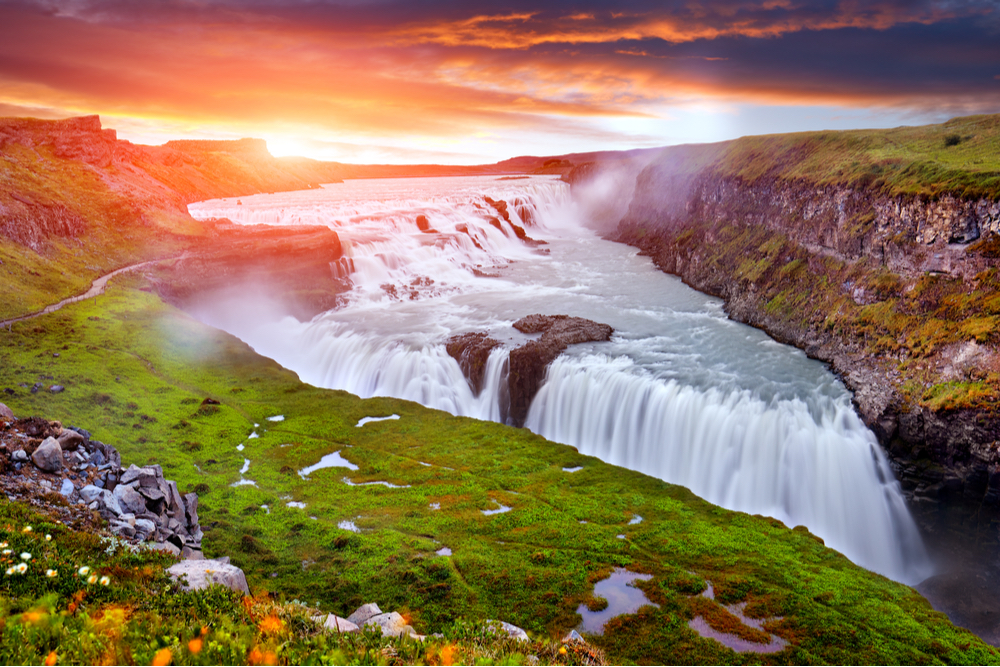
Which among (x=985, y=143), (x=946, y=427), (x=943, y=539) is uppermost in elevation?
(x=985, y=143)

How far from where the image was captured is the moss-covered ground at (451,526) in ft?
49.9

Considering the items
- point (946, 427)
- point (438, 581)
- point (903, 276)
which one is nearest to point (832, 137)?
point (903, 276)

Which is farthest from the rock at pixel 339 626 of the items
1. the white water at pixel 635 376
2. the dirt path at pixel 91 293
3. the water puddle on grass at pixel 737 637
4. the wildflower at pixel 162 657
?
the dirt path at pixel 91 293

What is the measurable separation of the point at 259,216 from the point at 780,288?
2973 inches

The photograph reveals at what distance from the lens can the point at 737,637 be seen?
1476 centimetres

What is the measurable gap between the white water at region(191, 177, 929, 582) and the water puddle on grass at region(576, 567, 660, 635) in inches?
444

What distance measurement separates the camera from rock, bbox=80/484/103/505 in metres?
14.8

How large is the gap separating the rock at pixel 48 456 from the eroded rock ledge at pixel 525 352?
23.4 m

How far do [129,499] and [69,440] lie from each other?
3.29m

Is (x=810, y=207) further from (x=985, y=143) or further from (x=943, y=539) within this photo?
(x=943, y=539)

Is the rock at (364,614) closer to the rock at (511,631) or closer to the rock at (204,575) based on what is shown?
the rock at (204,575)

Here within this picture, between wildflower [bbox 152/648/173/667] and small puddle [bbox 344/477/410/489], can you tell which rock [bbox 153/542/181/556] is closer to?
wildflower [bbox 152/648/173/667]

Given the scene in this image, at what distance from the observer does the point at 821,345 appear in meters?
35.2

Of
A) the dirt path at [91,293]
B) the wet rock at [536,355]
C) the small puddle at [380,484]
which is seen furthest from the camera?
the dirt path at [91,293]
